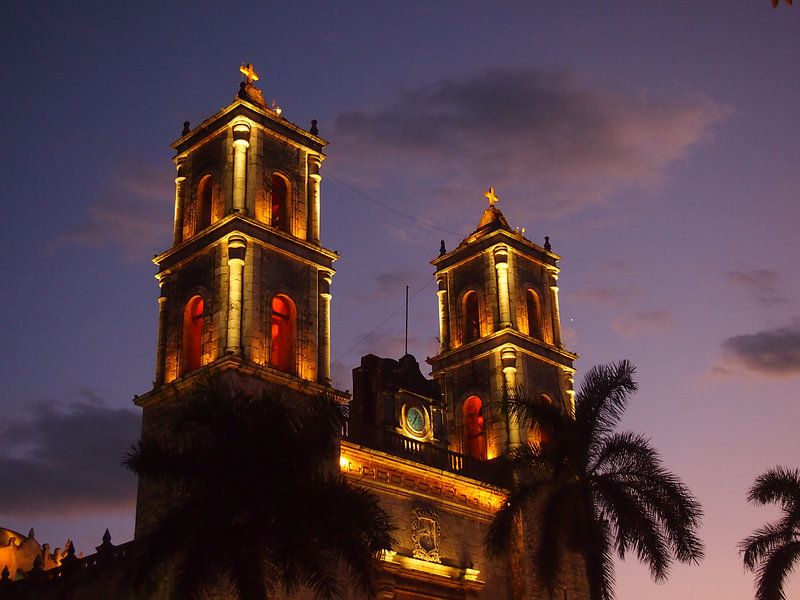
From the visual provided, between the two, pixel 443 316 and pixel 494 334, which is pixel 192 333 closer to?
pixel 494 334

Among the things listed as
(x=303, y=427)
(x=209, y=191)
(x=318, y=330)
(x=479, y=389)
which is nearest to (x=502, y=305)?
(x=479, y=389)

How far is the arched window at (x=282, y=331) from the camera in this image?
34.2 metres

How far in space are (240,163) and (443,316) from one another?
40.7 feet

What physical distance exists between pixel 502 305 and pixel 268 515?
67.3 feet

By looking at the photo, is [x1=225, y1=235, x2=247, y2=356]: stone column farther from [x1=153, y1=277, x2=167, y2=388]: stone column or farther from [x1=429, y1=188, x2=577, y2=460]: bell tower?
[x1=429, y1=188, x2=577, y2=460]: bell tower

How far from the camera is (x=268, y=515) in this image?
74.3ft

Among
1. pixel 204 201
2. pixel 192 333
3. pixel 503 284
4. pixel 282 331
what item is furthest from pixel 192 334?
pixel 503 284

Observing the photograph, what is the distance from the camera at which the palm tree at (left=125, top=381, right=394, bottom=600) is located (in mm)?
22375

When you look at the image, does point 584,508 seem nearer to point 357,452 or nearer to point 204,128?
point 357,452

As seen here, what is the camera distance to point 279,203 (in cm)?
3688

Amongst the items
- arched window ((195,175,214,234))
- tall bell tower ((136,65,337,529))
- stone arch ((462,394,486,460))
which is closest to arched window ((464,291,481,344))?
stone arch ((462,394,486,460))

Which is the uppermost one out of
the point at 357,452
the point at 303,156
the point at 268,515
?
the point at 303,156

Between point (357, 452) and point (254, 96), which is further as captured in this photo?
point (254, 96)

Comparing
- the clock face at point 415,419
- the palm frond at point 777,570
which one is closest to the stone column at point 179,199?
the clock face at point 415,419
